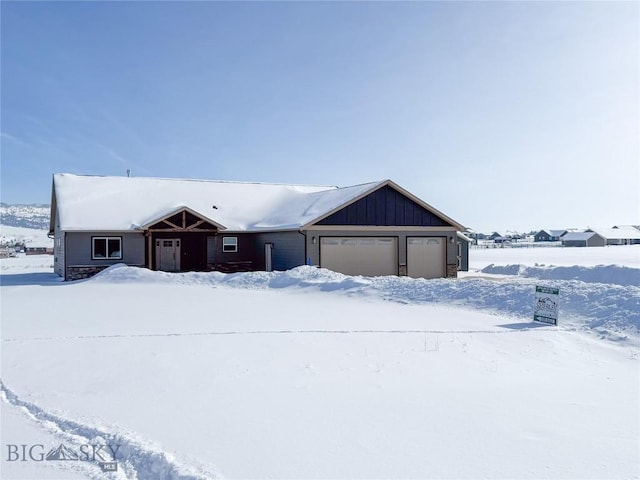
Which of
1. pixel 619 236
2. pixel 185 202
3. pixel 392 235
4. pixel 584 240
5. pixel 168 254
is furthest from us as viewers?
pixel 619 236

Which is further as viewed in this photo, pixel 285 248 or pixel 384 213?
pixel 285 248

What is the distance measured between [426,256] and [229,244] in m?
9.98

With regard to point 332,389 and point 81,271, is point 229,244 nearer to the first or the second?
point 81,271

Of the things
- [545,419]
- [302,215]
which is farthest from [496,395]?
[302,215]

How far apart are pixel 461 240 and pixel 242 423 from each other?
2828 cm

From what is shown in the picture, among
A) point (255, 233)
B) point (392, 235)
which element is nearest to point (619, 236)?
point (392, 235)

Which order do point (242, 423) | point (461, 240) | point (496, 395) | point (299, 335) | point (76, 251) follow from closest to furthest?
1. point (242, 423)
2. point (496, 395)
3. point (299, 335)
4. point (76, 251)
5. point (461, 240)

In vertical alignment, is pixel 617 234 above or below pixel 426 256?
above

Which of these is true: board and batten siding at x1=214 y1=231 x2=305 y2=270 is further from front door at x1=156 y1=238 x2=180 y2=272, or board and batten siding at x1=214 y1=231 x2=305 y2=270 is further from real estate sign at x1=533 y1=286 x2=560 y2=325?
real estate sign at x1=533 y1=286 x2=560 y2=325

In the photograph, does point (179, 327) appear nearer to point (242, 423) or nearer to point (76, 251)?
point (242, 423)

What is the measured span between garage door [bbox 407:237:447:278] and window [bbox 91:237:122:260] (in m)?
13.7

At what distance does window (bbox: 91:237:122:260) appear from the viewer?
25.1m

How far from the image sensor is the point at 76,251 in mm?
24625

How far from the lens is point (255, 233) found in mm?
28172
